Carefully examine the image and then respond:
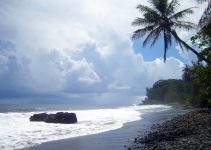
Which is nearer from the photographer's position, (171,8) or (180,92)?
(171,8)

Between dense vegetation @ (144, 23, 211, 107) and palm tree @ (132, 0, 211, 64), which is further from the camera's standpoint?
dense vegetation @ (144, 23, 211, 107)

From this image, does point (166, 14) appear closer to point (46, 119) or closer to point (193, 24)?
point (193, 24)

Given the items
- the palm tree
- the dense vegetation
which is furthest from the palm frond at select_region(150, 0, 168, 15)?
the dense vegetation

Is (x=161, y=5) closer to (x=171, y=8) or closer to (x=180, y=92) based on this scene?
(x=171, y=8)

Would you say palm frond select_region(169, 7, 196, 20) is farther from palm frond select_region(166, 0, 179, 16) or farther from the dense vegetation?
the dense vegetation

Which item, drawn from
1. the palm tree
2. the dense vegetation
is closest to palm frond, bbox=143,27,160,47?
the palm tree

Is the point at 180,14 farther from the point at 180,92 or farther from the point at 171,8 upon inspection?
the point at 180,92

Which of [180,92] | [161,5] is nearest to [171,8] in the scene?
[161,5]

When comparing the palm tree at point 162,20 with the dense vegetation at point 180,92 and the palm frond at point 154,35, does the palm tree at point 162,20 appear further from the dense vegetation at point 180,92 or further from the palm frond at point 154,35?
the dense vegetation at point 180,92

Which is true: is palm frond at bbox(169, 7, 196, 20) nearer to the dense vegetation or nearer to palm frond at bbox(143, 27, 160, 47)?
palm frond at bbox(143, 27, 160, 47)

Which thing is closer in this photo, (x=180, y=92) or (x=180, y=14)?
(x=180, y=14)

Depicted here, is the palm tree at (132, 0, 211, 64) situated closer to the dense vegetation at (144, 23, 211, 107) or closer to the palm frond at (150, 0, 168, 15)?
the palm frond at (150, 0, 168, 15)

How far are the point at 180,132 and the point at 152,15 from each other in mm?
8063

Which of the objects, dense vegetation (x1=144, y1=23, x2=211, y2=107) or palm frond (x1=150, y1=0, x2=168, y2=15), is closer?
palm frond (x1=150, y1=0, x2=168, y2=15)
